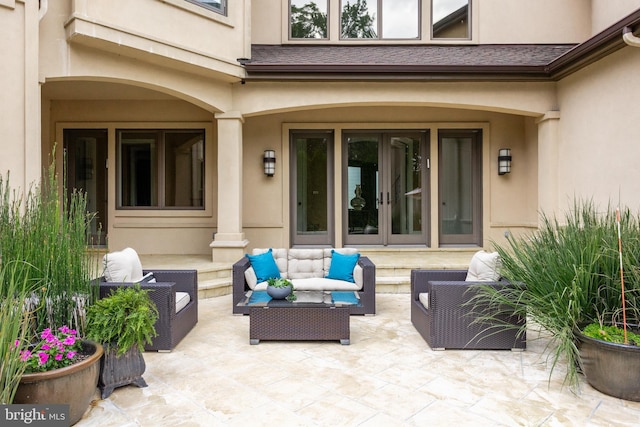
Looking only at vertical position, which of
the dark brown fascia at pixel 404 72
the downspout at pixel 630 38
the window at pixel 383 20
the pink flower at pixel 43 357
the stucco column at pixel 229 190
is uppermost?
the window at pixel 383 20

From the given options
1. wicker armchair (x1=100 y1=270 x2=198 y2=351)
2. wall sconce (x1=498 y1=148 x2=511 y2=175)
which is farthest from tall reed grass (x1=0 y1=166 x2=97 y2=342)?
wall sconce (x1=498 y1=148 x2=511 y2=175)

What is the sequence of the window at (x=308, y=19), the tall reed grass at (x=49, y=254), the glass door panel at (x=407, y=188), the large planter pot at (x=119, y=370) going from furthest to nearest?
the glass door panel at (x=407, y=188), the window at (x=308, y=19), the large planter pot at (x=119, y=370), the tall reed grass at (x=49, y=254)

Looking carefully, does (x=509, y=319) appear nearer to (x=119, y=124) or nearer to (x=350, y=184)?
(x=350, y=184)

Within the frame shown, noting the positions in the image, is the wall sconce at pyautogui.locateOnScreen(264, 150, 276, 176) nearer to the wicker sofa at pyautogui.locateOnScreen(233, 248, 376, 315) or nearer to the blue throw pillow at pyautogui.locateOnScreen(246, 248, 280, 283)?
the wicker sofa at pyautogui.locateOnScreen(233, 248, 376, 315)

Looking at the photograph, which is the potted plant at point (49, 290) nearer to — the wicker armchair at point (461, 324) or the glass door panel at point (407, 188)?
the wicker armchair at point (461, 324)

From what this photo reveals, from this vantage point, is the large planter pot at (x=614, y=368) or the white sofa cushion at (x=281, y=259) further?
the white sofa cushion at (x=281, y=259)

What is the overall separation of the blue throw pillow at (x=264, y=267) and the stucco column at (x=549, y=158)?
Answer: 4.90 m

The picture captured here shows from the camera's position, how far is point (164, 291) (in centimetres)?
377

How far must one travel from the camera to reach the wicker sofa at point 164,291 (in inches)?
149

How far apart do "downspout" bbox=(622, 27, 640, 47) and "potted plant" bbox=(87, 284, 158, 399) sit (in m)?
→ 5.99

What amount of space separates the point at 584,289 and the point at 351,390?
1962 mm

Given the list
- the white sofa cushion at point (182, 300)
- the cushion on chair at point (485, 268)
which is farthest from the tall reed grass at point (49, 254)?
the cushion on chair at point (485, 268)

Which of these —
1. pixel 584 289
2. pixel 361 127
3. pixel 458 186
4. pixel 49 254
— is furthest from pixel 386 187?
pixel 49 254

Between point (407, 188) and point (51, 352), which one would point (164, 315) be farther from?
point (407, 188)
